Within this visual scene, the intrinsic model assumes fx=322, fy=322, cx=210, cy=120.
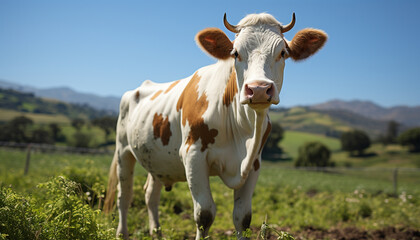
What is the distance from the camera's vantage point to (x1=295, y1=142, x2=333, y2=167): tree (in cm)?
7025

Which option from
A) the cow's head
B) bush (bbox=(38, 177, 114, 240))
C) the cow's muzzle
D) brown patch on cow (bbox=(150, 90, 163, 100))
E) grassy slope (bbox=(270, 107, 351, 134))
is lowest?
grassy slope (bbox=(270, 107, 351, 134))

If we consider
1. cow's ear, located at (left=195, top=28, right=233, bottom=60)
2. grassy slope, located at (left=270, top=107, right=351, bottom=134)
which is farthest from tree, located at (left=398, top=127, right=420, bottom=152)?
cow's ear, located at (left=195, top=28, right=233, bottom=60)

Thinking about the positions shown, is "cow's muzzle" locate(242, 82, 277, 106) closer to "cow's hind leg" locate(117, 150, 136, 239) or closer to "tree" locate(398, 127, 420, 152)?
"cow's hind leg" locate(117, 150, 136, 239)

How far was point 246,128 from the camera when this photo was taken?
3.38 metres

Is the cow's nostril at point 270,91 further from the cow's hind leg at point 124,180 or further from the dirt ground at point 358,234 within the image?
the dirt ground at point 358,234

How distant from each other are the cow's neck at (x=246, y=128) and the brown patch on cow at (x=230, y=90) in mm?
35

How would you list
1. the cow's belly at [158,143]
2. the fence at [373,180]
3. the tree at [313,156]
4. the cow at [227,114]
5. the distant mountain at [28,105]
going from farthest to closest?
the distant mountain at [28,105]
the tree at [313,156]
the fence at [373,180]
the cow's belly at [158,143]
the cow at [227,114]

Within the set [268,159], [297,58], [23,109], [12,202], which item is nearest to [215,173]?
[297,58]

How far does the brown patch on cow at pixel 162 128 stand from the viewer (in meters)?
4.03

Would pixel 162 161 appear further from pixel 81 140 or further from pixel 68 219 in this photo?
pixel 81 140

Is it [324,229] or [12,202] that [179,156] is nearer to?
[12,202]

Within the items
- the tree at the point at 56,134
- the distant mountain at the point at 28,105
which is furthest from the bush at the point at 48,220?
the distant mountain at the point at 28,105

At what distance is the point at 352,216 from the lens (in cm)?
733

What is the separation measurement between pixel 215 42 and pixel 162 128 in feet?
4.41
